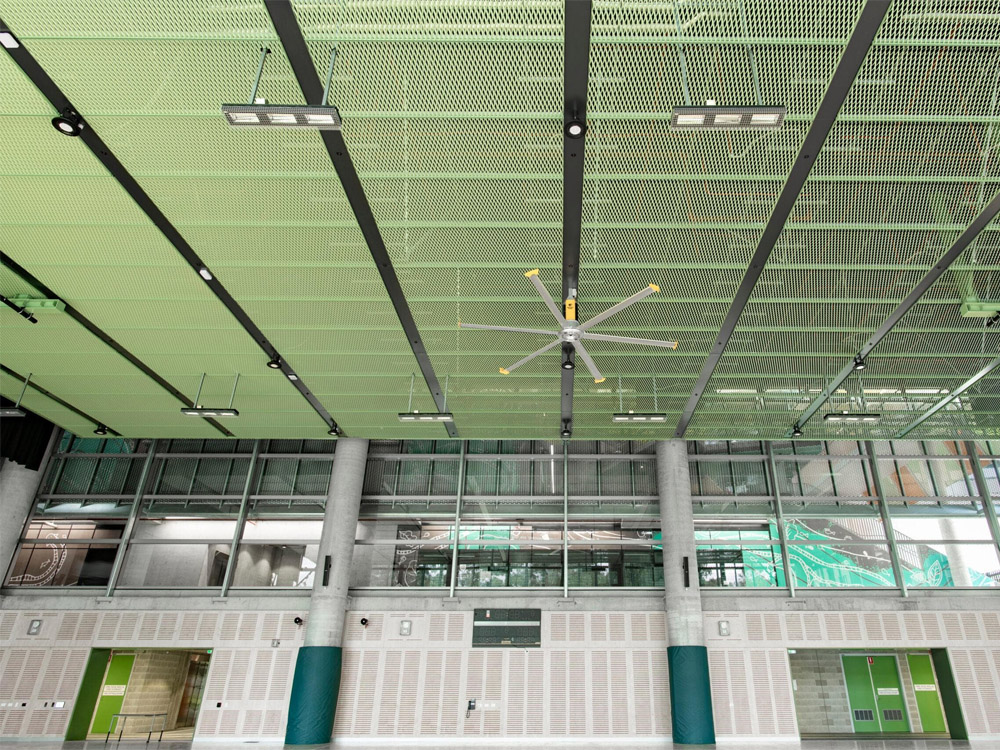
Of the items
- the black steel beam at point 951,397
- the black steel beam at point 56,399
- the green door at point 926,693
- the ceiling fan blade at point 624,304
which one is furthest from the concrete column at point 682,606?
the black steel beam at point 56,399

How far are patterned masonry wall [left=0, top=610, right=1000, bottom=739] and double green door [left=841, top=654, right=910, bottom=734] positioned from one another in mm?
2663

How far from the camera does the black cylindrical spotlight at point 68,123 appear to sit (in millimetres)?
9695

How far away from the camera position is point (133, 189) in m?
11.2

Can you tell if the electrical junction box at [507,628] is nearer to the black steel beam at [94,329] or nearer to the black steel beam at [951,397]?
the black steel beam at [94,329]

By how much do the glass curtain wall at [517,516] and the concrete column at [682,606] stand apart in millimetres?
1115

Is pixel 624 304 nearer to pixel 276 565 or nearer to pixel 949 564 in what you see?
pixel 276 565

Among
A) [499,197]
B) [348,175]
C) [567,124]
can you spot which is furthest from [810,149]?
[348,175]

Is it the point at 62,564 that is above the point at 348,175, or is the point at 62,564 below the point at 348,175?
A: below

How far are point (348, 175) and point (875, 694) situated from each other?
2436 centimetres

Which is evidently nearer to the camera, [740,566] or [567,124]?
[567,124]

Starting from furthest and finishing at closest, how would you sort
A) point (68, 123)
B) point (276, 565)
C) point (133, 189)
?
point (276, 565) < point (133, 189) < point (68, 123)

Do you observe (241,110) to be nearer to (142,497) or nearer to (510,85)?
(510,85)

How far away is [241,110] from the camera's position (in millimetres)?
7793

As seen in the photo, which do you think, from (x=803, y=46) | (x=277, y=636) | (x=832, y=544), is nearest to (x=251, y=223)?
(x=803, y=46)
